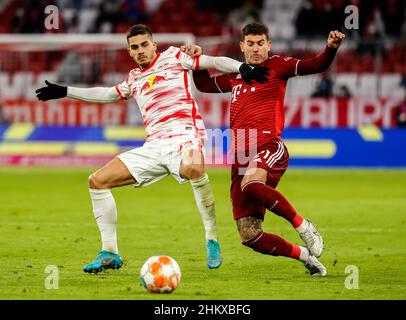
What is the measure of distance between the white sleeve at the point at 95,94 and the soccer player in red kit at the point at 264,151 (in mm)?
1238

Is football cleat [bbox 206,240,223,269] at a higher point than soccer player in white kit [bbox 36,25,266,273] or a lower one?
lower

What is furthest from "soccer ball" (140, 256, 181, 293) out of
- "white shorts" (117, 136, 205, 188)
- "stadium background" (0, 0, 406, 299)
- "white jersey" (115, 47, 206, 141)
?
"stadium background" (0, 0, 406, 299)

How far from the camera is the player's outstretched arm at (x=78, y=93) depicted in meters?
10.0

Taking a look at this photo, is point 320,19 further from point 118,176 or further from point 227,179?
point 118,176

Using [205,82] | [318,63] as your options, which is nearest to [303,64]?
[318,63]

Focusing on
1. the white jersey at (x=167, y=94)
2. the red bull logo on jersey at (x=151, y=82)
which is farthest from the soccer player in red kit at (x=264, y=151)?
the red bull logo on jersey at (x=151, y=82)

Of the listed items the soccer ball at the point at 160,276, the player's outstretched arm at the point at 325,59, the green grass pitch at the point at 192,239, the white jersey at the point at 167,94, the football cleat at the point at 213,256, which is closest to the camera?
the soccer ball at the point at 160,276

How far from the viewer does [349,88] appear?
79.7 feet

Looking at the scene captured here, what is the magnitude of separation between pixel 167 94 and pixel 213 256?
1.65 meters

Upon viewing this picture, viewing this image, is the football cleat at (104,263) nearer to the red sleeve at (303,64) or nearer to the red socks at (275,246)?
the red socks at (275,246)

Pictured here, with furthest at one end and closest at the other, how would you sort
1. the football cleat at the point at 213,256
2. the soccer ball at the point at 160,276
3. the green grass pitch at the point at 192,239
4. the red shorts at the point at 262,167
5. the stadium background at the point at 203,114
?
the stadium background at the point at 203,114, the football cleat at the point at 213,256, the red shorts at the point at 262,167, the green grass pitch at the point at 192,239, the soccer ball at the point at 160,276

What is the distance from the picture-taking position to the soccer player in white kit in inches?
372

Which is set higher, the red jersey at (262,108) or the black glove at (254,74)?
the black glove at (254,74)

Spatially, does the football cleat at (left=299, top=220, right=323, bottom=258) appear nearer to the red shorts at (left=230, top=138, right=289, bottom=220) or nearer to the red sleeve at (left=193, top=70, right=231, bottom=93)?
the red shorts at (left=230, top=138, right=289, bottom=220)
